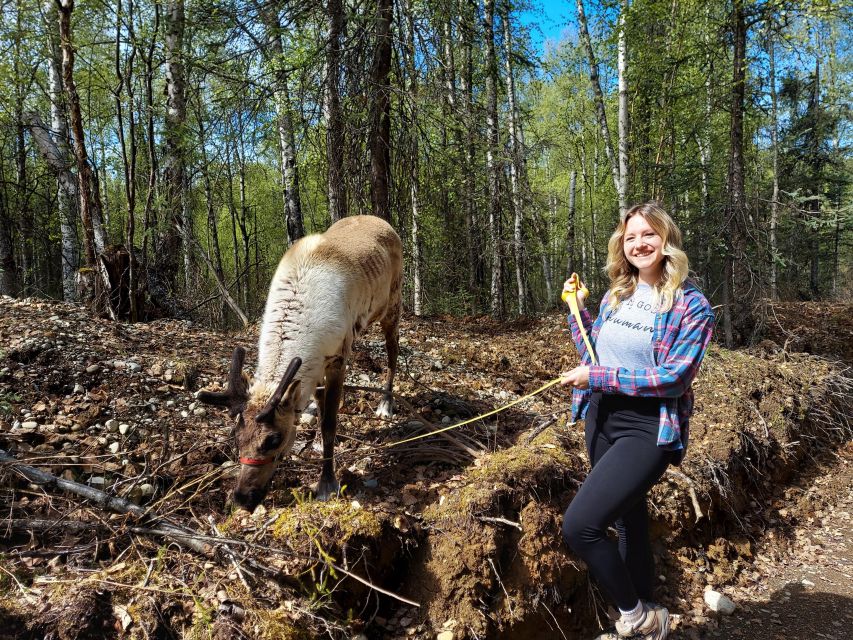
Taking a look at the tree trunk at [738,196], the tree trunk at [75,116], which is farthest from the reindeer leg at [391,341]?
the tree trunk at [738,196]

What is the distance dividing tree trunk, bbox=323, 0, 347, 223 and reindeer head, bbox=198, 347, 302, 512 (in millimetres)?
4051

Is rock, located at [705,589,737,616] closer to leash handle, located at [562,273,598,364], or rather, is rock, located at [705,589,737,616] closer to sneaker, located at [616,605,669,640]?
sneaker, located at [616,605,669,640]

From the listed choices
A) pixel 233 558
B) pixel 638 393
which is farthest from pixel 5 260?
pixel 638 393

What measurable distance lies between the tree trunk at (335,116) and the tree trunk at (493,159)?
2051 mm

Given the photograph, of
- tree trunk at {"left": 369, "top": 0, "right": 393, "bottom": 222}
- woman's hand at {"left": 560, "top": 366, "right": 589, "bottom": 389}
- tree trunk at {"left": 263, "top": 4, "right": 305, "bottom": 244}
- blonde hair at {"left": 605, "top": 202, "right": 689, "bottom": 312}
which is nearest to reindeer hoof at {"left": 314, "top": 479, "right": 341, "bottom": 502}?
woman's hand at {"left": 560, "top": 366, "right": 589, "bottom": 389}

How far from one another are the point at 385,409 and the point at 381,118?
159 inches

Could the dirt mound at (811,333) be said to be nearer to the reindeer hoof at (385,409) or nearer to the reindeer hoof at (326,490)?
the reindeer hoof at (385,409)

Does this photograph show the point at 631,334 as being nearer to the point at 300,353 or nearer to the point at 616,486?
the point at 616,486

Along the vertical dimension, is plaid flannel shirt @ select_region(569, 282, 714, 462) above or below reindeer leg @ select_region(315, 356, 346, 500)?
above

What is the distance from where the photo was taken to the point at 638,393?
2.39 metres

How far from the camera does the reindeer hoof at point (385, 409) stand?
Answer: 511 centimetres

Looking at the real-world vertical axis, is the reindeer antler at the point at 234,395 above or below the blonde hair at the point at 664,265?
below

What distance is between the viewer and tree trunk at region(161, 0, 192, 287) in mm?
6109

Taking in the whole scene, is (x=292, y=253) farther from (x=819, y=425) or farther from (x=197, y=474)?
(x=819, y=425)
